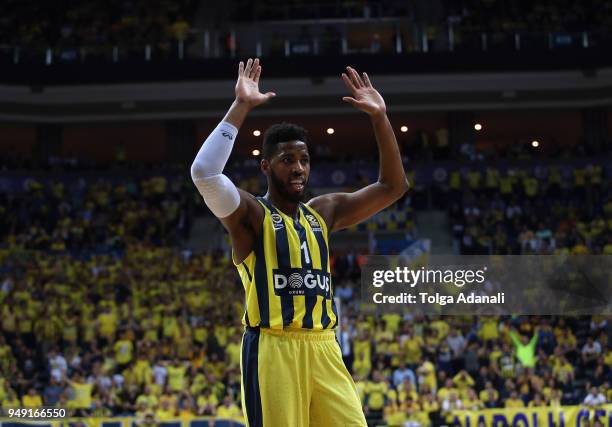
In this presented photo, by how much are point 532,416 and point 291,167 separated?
33.3ft

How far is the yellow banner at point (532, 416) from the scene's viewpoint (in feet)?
44.0

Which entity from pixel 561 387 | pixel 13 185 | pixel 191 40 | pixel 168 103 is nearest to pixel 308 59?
pixel 191 40

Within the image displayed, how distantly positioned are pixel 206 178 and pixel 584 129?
A: 25.8 m

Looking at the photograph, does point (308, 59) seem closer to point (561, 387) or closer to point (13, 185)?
point (13, 185)

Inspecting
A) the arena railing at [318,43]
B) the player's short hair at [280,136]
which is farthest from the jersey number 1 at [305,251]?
the arena railing at [318,43]

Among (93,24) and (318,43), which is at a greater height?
(93,24)

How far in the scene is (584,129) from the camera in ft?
92.7

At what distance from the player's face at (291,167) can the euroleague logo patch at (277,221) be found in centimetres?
13

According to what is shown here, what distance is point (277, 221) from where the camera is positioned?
15.2 feet

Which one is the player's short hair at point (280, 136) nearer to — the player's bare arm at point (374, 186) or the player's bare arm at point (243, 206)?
the player's bare arm at point (243, 206)

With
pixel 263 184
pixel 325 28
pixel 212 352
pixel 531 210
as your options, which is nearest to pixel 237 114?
pixel 212 352

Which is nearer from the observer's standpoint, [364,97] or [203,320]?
[364,97]

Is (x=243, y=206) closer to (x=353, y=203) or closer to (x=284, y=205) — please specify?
(x=284, y=205)

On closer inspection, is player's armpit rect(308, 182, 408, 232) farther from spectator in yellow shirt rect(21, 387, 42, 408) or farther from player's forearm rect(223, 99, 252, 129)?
spectator in yellow shirt rect(21, 387, 42, 408)
